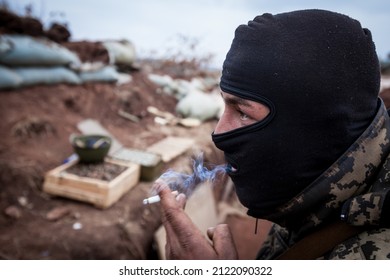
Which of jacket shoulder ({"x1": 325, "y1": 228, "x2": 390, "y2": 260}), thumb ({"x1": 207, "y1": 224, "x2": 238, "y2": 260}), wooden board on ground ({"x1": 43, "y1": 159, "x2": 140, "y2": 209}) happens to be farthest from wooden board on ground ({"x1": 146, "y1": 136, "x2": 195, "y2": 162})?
jacket shoulder ({"x1": 325, "y1": 228, "x2": 390, "y2": 260})

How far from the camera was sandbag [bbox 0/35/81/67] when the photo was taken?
4215 millimetres

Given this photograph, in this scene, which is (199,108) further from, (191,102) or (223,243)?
(223,243)

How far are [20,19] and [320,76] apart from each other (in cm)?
503

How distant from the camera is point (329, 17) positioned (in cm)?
104

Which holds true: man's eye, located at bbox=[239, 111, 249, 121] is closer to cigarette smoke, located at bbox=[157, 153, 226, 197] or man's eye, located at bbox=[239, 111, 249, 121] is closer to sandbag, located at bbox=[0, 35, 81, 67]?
cigarette smoke, located at bbox=[157, 153, 226, 197]

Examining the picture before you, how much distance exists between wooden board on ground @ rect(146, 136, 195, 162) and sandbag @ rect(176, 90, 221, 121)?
1.20 meters

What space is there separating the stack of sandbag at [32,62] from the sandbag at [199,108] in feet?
7.62

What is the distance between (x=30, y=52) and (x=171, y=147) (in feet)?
8.54

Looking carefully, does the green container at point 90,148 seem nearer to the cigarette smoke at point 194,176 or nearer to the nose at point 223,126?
the cigarette smoke at point 194,176

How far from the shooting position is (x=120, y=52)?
706cm

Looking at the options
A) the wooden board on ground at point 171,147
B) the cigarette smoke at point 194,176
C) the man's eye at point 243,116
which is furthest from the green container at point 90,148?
the man's eye at point 243,116

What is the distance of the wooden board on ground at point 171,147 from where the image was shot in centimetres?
448

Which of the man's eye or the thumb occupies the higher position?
the man's eye
